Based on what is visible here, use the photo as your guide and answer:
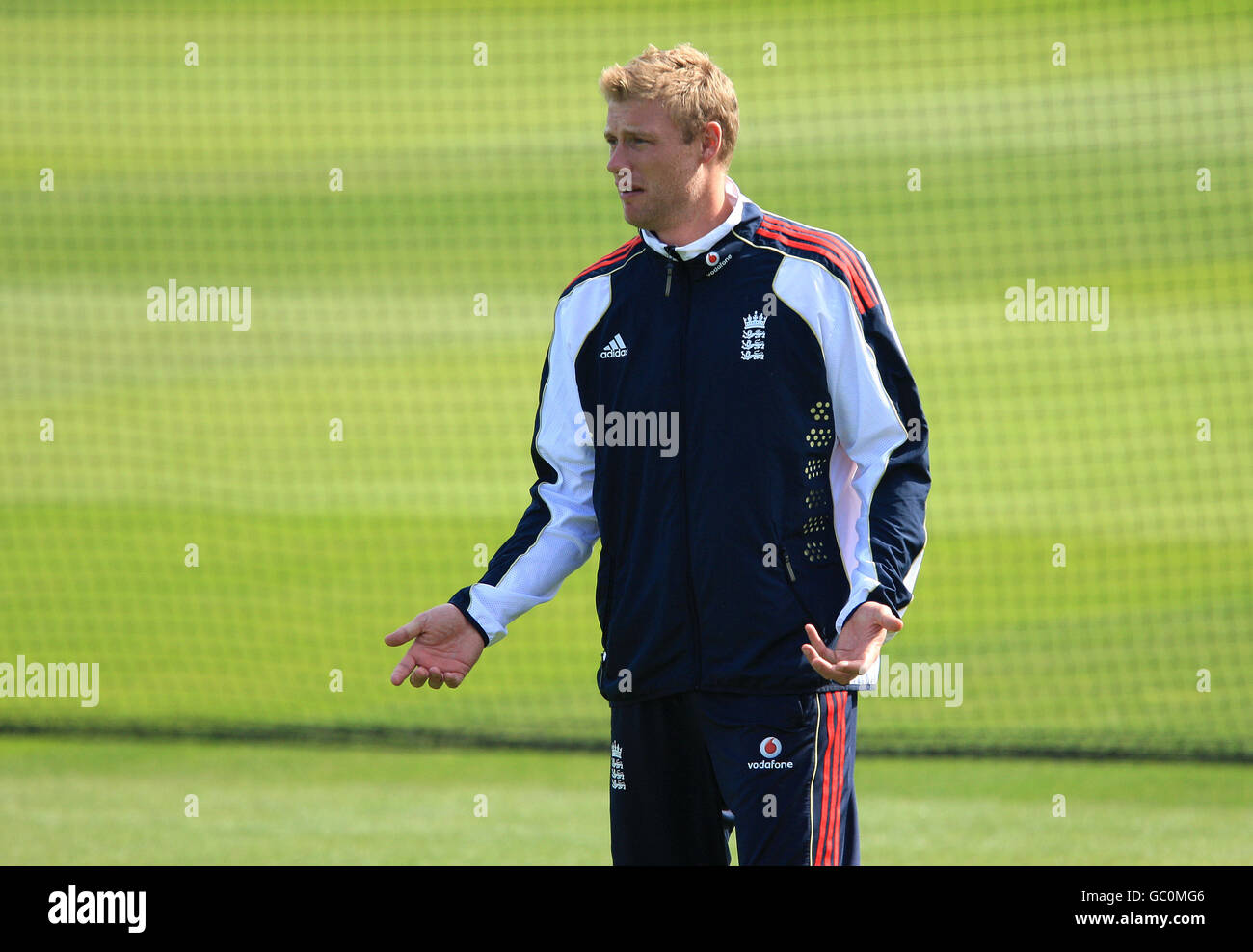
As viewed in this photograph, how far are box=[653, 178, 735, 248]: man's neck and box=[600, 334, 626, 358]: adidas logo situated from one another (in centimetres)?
27

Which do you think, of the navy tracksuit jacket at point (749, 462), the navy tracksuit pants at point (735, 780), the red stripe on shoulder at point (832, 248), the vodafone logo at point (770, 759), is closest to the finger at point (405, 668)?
the navy tracksuit jacket at point (749, 462)

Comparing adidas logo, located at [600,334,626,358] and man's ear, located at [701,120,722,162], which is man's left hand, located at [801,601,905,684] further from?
man's ear, located at [701,120,722,162]

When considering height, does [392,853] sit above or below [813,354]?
below

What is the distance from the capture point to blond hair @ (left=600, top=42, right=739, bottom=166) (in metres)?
3.87

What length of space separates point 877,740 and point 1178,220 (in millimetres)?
18817

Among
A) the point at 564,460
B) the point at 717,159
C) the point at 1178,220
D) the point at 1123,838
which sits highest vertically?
the point at 1178,220

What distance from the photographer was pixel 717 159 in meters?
3.97

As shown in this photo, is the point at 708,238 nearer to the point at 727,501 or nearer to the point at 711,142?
the point at 711,142

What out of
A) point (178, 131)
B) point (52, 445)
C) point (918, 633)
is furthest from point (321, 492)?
point (178, 131)

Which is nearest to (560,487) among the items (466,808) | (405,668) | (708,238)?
(405,668)

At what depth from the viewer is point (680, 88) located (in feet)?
12.7

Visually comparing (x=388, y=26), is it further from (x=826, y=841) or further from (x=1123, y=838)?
(x=826, y=841)

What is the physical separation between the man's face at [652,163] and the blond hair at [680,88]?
0.08 ft

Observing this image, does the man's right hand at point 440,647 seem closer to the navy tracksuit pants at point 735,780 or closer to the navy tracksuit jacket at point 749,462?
the navy tracksuit jacket at point 749,462
